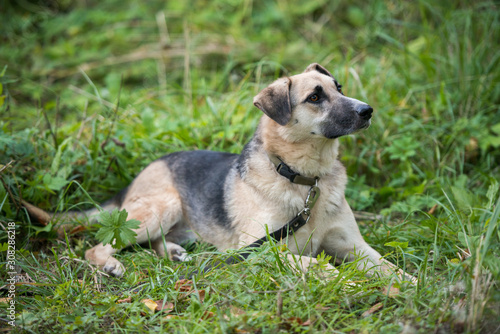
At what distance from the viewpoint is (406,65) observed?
232 inches

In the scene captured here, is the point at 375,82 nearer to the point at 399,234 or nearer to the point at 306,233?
the point at 399,234

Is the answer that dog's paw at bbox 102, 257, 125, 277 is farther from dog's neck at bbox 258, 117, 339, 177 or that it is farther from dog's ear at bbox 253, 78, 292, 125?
dog's ear at bbox 253, 78, 292, 125

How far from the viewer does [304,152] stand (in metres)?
3.56

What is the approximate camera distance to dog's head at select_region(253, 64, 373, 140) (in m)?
3.45

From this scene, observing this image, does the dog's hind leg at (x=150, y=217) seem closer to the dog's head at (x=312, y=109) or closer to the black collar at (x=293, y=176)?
the black collar at (x=293, y=176)

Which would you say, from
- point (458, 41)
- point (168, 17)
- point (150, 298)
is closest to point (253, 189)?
point (150, 298)

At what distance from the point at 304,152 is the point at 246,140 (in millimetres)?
1904

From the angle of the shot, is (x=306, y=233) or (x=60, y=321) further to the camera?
(x=306, y=233)

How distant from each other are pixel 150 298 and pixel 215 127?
9.21ft

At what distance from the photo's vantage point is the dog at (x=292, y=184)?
3.52m

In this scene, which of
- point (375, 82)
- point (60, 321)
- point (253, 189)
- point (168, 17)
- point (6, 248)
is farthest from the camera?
point (168, 17)

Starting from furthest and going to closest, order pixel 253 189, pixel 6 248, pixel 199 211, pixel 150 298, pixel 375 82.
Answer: pixel 375 82
pixel 199 211
pixel 253 189
pixel 6 248
pixel 150 298

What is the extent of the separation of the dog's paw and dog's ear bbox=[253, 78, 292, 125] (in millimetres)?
1806

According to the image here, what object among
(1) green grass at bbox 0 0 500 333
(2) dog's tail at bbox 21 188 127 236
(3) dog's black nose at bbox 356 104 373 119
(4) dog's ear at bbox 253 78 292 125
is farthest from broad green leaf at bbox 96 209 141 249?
(3) dog's black nose at bbox 356 104 373 119
